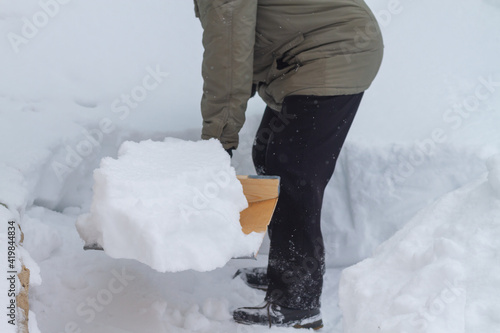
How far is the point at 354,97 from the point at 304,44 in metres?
0.24

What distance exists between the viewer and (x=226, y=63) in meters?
1.48

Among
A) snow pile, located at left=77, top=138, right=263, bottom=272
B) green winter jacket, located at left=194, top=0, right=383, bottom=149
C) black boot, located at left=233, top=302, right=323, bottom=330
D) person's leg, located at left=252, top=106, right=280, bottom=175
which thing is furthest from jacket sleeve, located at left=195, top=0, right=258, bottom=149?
black boot, located at left=233, top=302, right=323, bottom=330

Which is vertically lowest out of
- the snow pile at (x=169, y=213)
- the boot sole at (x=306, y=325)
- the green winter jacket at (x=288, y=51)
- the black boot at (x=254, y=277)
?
the black boot at (x=254, y=277)

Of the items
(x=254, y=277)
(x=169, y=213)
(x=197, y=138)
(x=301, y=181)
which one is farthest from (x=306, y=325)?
(x=197, y=138)

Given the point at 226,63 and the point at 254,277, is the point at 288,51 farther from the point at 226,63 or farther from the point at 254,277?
the point at 254,277

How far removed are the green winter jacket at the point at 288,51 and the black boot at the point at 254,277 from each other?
0.66 metres

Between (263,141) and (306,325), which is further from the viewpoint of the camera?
(263,141)

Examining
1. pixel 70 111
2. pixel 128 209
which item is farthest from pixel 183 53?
pixel 128 209

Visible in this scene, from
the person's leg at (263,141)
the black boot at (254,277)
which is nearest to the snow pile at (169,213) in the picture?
the person's leg at (263,141)

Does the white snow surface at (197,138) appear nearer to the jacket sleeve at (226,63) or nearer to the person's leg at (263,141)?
the person's leg at (263,141)

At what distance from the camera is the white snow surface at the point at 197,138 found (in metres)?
1.08

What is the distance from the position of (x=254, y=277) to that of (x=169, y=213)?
2.91 feet

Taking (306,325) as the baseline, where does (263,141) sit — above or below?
above

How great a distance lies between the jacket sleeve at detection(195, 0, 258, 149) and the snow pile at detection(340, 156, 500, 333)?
59cm
